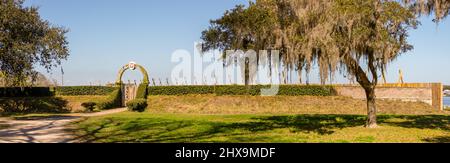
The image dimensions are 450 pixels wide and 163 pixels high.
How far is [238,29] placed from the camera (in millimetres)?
42938

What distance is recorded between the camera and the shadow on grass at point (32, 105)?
1262 inches

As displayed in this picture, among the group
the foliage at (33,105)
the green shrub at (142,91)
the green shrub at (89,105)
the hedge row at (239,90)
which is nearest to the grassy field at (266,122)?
the green shrub at (142,91)

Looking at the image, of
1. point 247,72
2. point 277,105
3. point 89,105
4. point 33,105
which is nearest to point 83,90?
point 33,105

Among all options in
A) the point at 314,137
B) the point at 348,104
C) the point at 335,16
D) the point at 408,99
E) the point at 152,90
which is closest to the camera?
the point at 314,137

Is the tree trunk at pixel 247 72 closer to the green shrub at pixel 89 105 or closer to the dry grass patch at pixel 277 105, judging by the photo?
the dry grass patch at pixel 277 105

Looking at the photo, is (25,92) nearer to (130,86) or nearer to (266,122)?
(130,86)

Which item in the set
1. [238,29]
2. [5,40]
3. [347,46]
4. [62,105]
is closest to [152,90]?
[62,105]

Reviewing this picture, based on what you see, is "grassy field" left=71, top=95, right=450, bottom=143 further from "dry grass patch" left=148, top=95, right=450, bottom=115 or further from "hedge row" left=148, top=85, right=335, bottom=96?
"hedge row" left=148, top=85, right=335, bottom=96

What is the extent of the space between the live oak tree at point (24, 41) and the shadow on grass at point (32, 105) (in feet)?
16.5

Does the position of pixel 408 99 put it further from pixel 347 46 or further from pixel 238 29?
pixel 347 46

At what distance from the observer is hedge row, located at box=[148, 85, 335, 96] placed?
3500 centimetres

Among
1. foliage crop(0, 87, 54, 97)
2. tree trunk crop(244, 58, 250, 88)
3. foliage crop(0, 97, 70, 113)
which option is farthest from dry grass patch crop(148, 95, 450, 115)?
foliage crop(0, 87, 54, 97)

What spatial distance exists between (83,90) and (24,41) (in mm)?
16305
